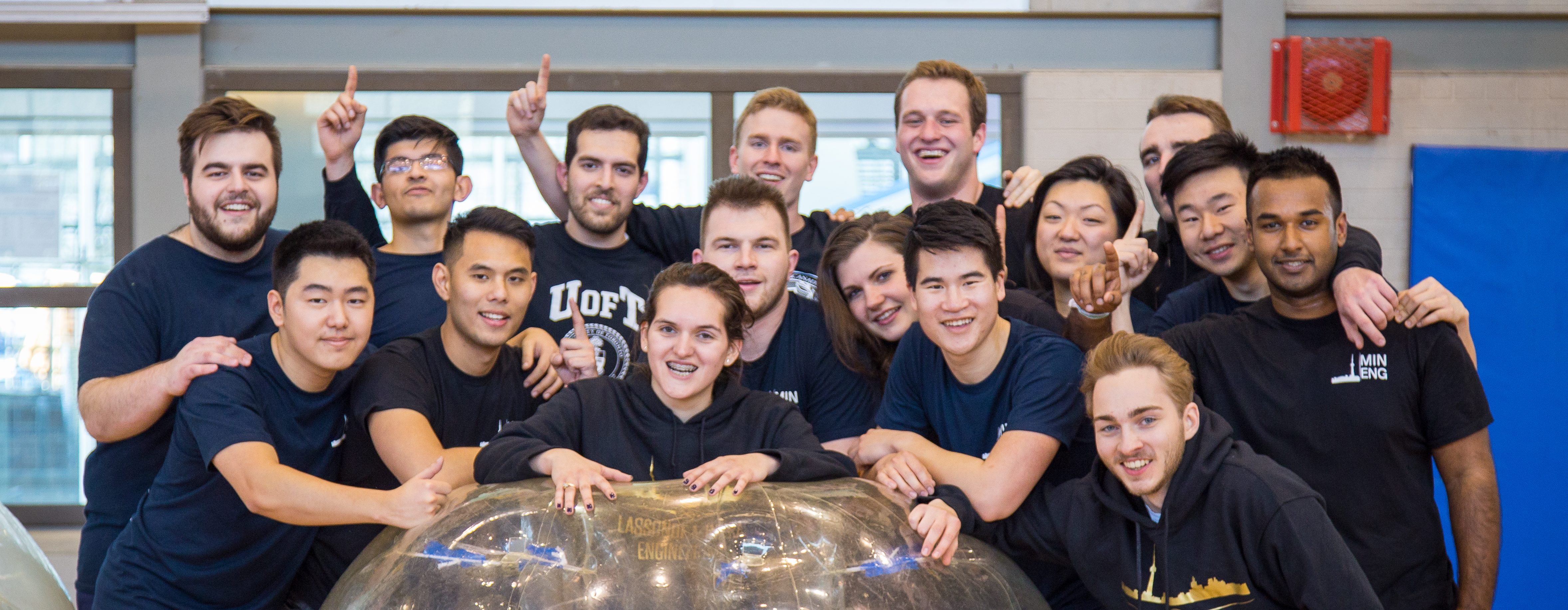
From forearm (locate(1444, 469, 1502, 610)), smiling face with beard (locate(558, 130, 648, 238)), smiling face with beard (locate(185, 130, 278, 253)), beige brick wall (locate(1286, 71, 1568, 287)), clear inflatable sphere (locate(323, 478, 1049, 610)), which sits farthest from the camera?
beige brick wall (locate(1286, 71, 1568, 287))

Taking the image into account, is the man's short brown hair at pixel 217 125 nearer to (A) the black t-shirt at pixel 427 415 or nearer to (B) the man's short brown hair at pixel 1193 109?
(A) the black t-shirt at pixel 427 415

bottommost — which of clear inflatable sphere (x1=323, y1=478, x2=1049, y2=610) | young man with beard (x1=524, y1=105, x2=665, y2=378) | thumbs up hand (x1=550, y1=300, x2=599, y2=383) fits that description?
clear inflatable sphere (x1=323, y1=478, x2=1049, y2=610)

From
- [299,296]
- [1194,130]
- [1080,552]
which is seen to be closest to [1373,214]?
[1194,130]

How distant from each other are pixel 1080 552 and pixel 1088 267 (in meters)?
0.67

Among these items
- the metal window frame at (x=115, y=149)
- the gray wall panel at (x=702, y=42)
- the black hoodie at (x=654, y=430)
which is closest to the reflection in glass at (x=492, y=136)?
the gray wall panel at (x=702, y=42)

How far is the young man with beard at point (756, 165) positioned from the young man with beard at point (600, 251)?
0.09 meters

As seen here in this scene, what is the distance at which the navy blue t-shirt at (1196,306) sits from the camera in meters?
2.83

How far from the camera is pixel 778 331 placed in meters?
2.81

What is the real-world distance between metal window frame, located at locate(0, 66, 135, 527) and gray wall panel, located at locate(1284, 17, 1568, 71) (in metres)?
5.76

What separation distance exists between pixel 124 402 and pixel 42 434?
12.5 feet

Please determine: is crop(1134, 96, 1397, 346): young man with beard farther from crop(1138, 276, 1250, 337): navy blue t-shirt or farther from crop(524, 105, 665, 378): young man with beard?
crop(524, 105, 665, 378): young man with beard

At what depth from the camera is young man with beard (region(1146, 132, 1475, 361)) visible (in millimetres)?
2803

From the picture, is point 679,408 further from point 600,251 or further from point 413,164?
point 413,164

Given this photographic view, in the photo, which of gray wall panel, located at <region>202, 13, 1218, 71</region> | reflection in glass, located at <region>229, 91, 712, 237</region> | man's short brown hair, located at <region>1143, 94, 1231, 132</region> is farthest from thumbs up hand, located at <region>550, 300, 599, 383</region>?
gray wall panel, located at <region>202, 13, 1218, 71</region>
